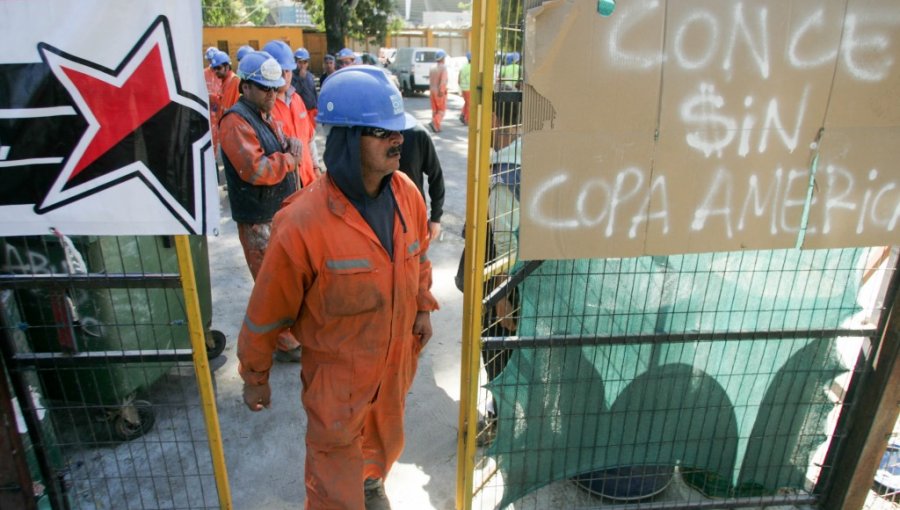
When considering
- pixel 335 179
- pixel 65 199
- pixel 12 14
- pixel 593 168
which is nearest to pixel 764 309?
pixel 593 168

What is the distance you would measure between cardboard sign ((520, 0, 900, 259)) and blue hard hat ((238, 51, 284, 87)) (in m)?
2.33

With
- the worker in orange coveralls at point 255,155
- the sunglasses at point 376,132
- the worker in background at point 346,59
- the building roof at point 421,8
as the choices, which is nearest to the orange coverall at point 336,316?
the sunglasses at point 376,132

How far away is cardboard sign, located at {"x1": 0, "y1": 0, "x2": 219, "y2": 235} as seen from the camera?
205 centimetres

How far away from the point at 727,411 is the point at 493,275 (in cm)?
140

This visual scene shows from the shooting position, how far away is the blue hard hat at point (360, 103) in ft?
7.35

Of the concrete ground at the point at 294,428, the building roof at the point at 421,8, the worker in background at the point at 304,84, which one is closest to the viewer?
the concrete ground at the point at 294,428

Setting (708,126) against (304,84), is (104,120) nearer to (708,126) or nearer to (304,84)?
(708,126)

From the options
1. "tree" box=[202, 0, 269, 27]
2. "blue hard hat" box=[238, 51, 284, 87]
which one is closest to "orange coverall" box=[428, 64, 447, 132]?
"blue hard hat" box=[238, 51, 284, 87]

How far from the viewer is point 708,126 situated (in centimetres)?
228

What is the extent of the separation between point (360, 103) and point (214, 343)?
2.85 metres

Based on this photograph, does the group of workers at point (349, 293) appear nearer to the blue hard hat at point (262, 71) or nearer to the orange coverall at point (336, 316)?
the orange coverall at point (336, 316)

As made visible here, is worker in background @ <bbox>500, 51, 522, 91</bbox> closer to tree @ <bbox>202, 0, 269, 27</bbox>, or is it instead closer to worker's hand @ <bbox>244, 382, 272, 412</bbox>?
worker's hand @ <bbox>244, 382, 272, 412</bbox>

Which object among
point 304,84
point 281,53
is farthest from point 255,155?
point 304,84

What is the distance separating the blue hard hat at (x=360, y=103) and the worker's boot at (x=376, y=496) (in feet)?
5.78
